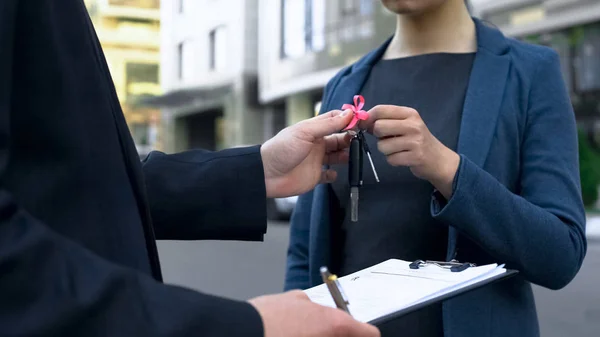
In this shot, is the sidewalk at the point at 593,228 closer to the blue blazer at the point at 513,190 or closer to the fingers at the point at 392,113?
the blue blazer at the point at 513,190

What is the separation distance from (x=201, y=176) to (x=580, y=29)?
12.1m

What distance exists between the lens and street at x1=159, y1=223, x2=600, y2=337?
4785 millimetres

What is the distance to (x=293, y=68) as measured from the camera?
62.2ft

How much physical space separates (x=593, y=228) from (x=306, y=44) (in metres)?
10.0

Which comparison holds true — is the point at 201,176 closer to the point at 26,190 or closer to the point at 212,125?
the point at 26,190

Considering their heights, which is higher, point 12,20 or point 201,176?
point 12,20

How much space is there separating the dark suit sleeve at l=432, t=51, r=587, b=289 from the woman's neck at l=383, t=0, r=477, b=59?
18cm

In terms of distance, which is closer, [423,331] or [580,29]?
[423,331]


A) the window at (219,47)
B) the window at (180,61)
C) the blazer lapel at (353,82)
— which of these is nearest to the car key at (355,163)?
the blazer lapel at (353,82)

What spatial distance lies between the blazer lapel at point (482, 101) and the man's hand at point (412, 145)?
132 millimetres

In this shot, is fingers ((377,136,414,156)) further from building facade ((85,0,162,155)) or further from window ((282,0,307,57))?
building facade ((85,0,162,155))

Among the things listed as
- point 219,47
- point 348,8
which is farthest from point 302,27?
point 219,47

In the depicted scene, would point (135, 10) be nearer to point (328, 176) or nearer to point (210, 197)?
point (328, 176)

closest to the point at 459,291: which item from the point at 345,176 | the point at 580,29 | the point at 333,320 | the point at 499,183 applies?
the point at 333,320
